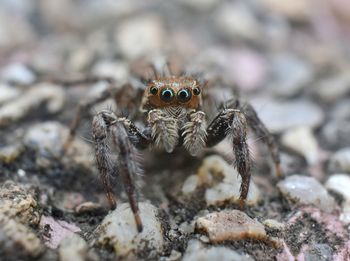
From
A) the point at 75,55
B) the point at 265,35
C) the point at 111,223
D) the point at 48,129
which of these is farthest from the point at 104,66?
the point at 111,223

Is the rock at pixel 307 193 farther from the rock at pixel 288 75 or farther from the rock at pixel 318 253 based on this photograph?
the rock at pixel 288 75

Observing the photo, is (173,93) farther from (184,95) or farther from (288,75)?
(288,75)

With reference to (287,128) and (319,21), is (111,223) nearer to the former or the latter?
(287,128)

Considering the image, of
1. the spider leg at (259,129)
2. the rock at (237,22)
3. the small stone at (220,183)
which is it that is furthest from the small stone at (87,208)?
the rock at (237,22)

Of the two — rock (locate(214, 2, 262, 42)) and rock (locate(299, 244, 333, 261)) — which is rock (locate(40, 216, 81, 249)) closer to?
rock (locate(299, 244, 333, 261))

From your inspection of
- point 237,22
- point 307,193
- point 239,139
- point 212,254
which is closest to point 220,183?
point 239,139

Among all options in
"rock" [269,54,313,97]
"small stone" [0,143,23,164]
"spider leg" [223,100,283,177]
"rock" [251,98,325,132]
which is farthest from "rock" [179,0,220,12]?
"small stone" [0,143,23,164]
